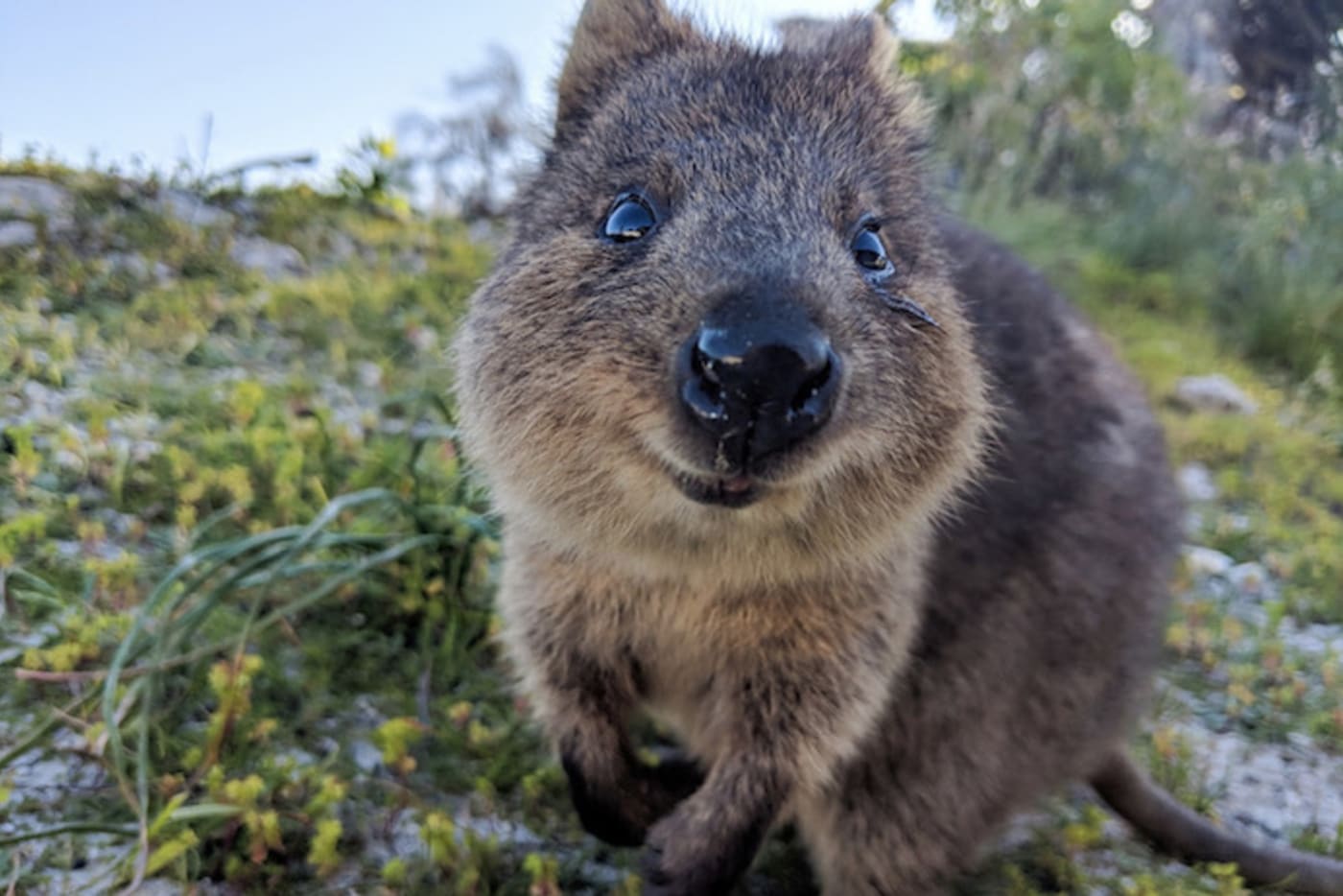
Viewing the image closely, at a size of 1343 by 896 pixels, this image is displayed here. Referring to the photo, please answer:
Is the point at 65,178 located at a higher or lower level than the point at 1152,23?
lower

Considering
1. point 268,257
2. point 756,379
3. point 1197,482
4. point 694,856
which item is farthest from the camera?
point 1197,482

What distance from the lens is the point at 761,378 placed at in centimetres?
174

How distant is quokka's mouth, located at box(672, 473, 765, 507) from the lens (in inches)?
76.5

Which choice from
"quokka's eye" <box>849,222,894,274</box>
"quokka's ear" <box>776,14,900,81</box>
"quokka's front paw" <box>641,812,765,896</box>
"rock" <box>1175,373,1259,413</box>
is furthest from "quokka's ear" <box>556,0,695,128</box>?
"rock" <box>1175,373,1259,413</box>

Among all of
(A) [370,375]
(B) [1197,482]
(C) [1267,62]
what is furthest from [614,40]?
(B) [1197,482]

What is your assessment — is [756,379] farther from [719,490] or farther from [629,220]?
[629,220]

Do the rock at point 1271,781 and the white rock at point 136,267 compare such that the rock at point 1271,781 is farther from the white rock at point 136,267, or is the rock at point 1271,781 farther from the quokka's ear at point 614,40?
the white rock at point 136,267

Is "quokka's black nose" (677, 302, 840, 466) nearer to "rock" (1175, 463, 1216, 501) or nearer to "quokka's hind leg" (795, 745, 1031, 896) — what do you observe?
Result: "quokka's hind leg" (795, 745, 1031, 896)

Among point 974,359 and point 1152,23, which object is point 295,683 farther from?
point 1152,23

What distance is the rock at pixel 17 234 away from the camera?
11.7 ft

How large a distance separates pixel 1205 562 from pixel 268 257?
4.76m

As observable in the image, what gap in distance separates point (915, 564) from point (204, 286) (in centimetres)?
350

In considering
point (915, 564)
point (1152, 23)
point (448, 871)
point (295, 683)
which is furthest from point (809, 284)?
point (1152, 23)

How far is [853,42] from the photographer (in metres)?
2.91
